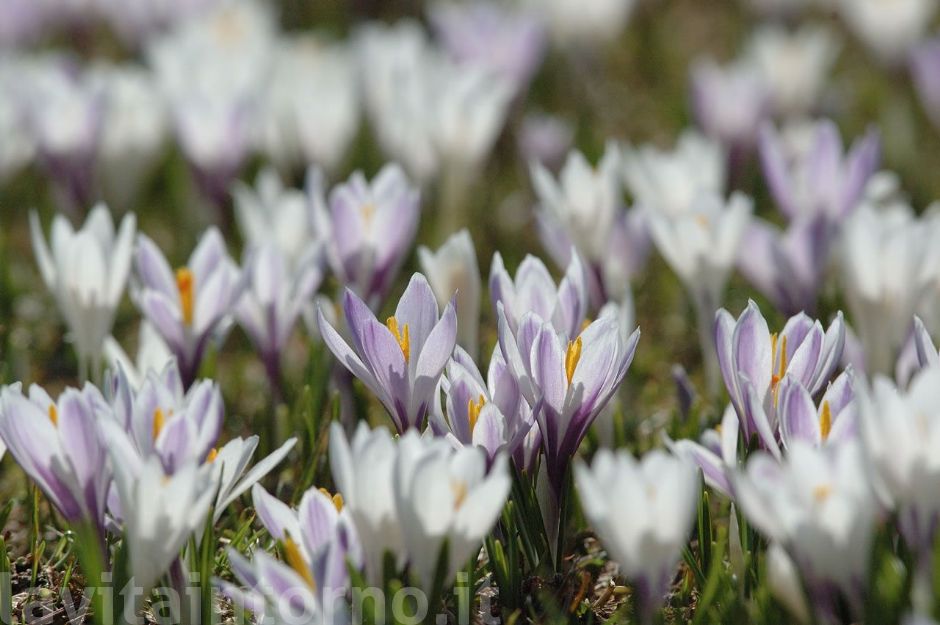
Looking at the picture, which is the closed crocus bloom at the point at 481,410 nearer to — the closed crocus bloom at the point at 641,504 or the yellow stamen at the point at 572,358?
the yellow stamen at the point at 572,358

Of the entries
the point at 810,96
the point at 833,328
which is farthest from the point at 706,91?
the point at 833,328

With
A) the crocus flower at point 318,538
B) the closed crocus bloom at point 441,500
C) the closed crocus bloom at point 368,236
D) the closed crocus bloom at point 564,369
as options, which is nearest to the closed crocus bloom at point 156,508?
the crocus flower at point 318,538

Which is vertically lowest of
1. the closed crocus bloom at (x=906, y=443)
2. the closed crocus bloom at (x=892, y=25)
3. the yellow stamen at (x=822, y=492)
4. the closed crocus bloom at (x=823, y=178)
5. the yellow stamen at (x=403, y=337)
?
the yellow stamen at (x=822, y=492)

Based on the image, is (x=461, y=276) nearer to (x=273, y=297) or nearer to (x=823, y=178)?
(x=273, y=297)

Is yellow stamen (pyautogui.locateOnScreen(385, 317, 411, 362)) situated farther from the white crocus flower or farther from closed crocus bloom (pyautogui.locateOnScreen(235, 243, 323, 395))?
the white crocus flower

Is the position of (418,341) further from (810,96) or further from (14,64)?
(14,64)

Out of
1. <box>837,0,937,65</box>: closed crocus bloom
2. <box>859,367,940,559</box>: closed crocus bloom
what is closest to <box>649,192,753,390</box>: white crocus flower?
<box>859,367,940,559</box>: closed crocus bloom
